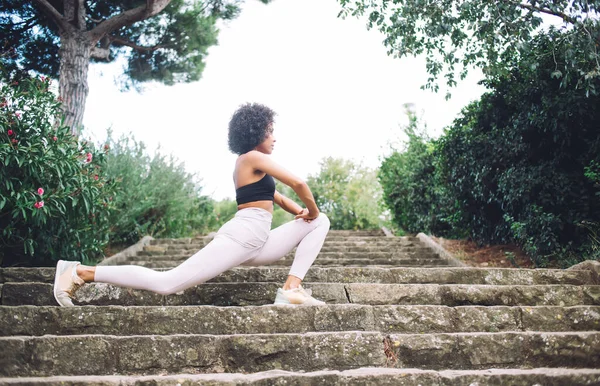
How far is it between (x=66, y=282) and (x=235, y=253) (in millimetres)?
1102

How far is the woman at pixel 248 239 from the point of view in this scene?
3316 mm

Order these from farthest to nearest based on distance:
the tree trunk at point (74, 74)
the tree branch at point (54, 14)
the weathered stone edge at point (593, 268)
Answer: the tree branch at point (54, 14) < the tree trunk at point (74, 74) < the weathered stone edge at point (593, 268)

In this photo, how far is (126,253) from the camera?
8055 mm

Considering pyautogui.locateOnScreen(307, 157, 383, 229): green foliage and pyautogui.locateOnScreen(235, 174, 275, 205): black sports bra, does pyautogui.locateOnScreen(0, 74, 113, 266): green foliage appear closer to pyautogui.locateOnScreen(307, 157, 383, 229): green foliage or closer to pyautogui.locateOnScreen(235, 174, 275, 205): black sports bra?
pyautogui.locateOnScreen(235, 174, 275, 205): black sports bra

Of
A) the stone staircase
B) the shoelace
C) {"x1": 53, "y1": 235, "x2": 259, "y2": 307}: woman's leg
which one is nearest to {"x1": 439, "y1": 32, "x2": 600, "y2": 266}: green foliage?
the stone staircase

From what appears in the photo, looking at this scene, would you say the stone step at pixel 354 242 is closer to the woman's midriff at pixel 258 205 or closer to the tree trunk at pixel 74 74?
the tree trunk at pixel 74 74

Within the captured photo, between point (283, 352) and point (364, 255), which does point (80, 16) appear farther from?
point (283, 352)

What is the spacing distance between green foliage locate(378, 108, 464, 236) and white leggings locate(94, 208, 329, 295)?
6.19 metres

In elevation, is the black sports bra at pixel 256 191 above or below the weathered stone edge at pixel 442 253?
above

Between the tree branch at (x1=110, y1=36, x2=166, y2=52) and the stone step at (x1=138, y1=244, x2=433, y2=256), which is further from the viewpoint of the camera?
the tree branch at (x1=110, y1=36, x2=166, y2=52)

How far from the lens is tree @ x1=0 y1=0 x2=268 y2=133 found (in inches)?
357

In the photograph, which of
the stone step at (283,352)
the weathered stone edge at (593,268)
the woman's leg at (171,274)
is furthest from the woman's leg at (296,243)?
the weathered stone edge at (593,268)

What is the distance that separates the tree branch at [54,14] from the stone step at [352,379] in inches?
316

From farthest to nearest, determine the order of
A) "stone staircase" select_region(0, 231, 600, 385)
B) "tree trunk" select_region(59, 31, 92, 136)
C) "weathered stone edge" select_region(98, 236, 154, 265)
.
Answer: "tree trunk" select_region(59, 31, 92, 136) < "weathered stone edge" select_region(98, 236, 154, 265) < "stone staircase" select_region(0, 231, 600, 385)
